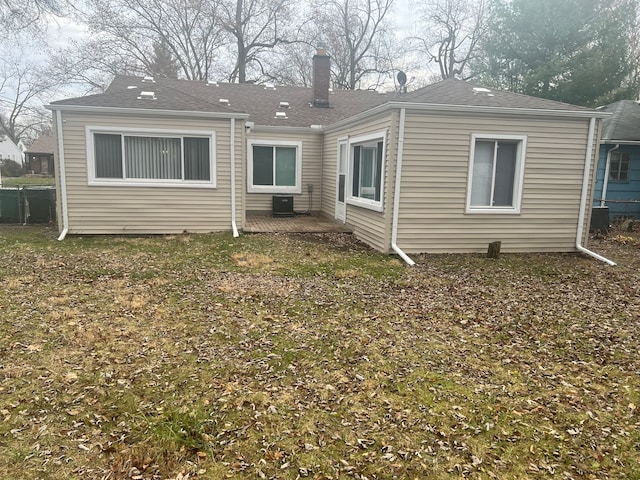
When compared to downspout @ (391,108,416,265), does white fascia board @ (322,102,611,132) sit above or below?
above

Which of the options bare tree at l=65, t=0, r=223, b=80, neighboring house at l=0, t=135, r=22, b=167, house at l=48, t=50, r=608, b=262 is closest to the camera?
house at l=48, t=50, r=608, b=262

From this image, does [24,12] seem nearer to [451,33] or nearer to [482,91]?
[482,91]

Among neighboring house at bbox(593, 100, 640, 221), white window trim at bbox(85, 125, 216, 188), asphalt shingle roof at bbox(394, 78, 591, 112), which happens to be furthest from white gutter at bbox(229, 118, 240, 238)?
neighboring house at bbox(593, 100, 640, 221)

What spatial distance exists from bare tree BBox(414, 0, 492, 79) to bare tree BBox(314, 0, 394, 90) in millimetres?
2492

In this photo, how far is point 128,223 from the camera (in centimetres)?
1055

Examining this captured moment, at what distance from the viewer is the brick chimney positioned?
16.1 meters

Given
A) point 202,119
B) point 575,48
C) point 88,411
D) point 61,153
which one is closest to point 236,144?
point 202,119

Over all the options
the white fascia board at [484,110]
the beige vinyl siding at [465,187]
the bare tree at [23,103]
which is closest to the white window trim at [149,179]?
the white fascia board at [484,110]

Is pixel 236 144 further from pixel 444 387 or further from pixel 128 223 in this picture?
pixel 444 387

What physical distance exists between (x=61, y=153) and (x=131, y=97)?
209 centimetres

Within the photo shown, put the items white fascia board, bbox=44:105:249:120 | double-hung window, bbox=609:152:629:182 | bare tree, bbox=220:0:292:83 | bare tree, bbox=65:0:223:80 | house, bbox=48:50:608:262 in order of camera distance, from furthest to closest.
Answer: bare tree, bbox=220:0:292:83 < bare tree, bbox=65:0:223:80 < double-hung window, bbox=609:152:629:182 < white fascia board, bbox=44:105:249:120 < house, bbox=48:50:608:262

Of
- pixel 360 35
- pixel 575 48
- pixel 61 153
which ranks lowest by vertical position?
pixel 61 153

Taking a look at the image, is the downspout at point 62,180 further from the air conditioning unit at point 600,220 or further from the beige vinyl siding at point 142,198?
the air conditioning unit at point 600,220

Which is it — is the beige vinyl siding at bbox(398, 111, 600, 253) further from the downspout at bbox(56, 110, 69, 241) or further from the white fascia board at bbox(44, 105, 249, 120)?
the downspout at bbox(56, 110, 69, 241)
